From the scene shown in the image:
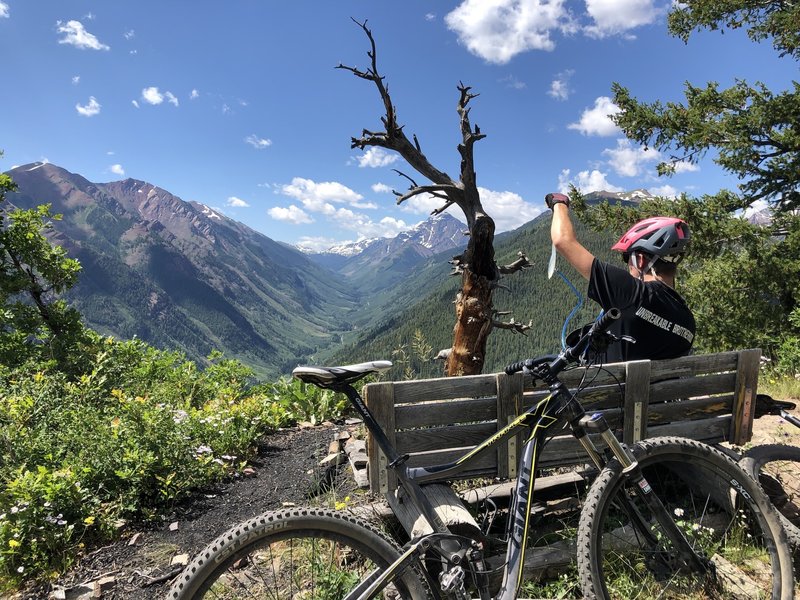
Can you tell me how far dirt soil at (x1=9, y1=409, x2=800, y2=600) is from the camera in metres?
3.81

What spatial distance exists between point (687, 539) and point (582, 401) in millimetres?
1115

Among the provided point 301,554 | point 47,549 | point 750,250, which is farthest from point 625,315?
point 750,250

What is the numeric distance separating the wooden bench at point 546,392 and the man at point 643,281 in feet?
0.70

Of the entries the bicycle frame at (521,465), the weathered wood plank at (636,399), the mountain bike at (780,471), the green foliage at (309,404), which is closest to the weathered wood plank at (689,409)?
the weathered wood plank at (636,399)

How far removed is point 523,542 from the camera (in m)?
2.65

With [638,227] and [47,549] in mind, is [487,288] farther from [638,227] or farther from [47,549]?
[47,549]

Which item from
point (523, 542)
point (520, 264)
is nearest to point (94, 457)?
point (523, 542)

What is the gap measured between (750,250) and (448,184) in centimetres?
1085

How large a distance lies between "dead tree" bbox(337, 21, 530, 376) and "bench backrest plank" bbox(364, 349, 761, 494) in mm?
3090

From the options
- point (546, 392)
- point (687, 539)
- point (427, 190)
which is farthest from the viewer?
point (427, 190)

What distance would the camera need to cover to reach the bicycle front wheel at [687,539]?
104 inches

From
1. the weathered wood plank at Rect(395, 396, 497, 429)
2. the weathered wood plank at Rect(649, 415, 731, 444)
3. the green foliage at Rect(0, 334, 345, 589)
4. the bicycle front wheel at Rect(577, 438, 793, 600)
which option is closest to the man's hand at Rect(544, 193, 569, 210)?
the weathered wood plank at Rect(395, 396, 497, 429)

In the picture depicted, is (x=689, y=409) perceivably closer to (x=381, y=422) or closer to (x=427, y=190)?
(x=381, y=422)

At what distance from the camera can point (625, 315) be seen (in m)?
3.55
